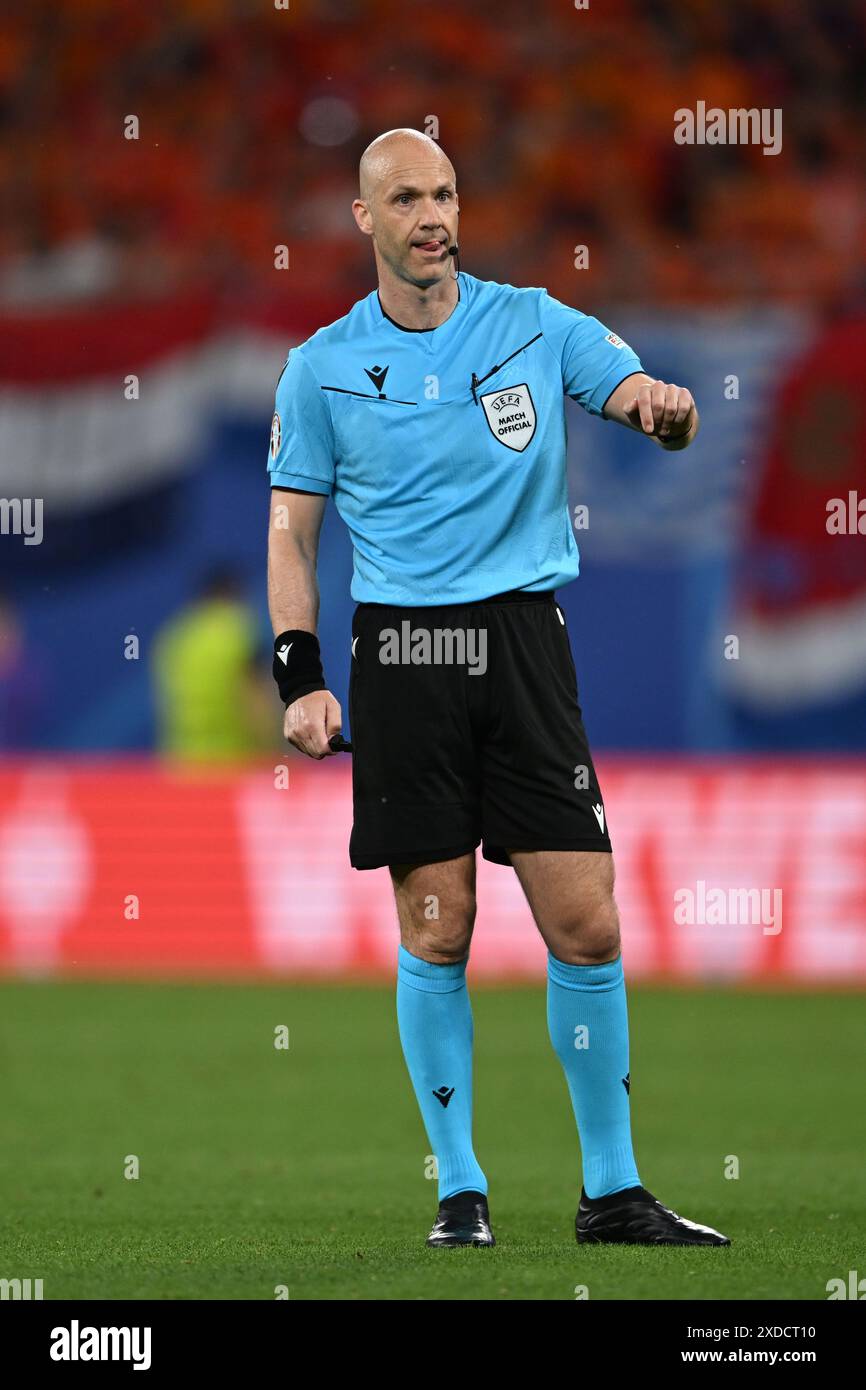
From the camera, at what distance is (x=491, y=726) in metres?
4.46

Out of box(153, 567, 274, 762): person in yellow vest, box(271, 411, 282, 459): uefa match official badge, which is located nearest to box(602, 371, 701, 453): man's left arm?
box(271, 411, 282, 459): uefa match official badge

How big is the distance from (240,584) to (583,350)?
9175 mm

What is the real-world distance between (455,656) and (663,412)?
654 millimetres

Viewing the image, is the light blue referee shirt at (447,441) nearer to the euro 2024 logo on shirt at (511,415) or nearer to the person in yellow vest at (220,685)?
the euro 2024 logo on shirt at (511,415)

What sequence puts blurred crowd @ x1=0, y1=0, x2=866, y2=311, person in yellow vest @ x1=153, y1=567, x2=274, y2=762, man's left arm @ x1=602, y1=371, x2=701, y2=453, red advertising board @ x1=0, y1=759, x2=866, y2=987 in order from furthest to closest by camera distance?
1. blurred crowd @ x1=0, y1=0, x2=866, y2=311
2. person in yellow vest @ x1=153, y1=567, x2=274, y2=762
3. red advertising board @ x1=0, y1=759, x2=866, y2=987
4. man's left arm @ x1=602, y1=371, x2=701, y2=453

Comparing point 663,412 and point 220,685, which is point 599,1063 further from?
point 220,685

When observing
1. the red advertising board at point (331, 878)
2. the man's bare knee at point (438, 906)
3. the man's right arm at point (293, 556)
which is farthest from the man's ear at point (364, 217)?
the red advertising board at point (331, 878)

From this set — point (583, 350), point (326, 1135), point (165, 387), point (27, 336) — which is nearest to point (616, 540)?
point (165, 387)

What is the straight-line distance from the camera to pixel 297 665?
14.9ft

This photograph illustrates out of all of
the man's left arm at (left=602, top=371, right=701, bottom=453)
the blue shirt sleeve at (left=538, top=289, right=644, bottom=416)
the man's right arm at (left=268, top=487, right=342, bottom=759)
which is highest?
the blue shirt sleeve at (left=538, top=289, right=644, bottom=416)

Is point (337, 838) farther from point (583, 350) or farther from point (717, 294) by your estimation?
point (583, 350)

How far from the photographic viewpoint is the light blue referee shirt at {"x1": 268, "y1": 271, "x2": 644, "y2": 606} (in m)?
4.48

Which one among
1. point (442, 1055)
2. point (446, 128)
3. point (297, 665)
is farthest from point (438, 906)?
point (446, 128)

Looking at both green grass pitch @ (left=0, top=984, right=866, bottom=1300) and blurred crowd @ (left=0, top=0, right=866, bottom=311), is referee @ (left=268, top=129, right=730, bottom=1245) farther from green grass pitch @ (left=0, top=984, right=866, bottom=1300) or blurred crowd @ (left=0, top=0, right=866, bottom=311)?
blurred crowd @ (left=0, top=0, right=866, bottom=311)
